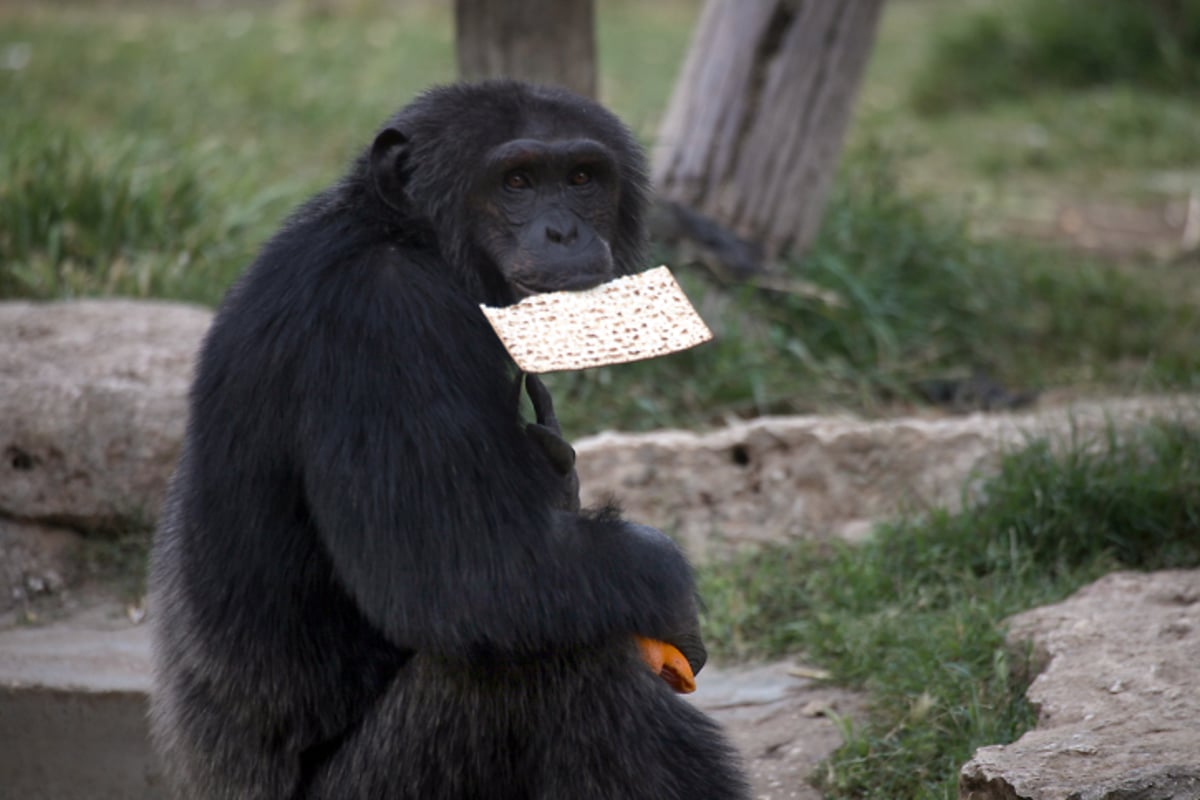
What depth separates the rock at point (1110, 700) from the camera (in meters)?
2.70

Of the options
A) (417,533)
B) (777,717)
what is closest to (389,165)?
(417,533)

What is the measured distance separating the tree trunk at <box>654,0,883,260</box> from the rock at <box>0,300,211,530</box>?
7.99 ft

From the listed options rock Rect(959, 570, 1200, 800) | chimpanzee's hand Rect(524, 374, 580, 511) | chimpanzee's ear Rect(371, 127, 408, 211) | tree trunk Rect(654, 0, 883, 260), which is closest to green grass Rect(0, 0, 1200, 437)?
tree trunk Rect(654, 0, 883, 260)

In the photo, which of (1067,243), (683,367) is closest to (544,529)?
(683,367)

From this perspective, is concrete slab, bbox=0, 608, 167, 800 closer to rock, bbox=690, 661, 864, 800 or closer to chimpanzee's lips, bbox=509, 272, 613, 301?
rock, bbox=690, 661, 864, 800

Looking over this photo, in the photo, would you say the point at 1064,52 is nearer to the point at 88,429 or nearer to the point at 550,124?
the point at 88,429

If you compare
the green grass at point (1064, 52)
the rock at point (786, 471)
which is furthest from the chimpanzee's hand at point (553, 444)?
the green grass at point (1064, 52)

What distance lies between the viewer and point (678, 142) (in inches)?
246

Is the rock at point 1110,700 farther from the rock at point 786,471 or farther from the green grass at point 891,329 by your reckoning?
the green grass at point 891,329

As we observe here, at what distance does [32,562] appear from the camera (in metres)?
4.36

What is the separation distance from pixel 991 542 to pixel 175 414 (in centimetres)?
251

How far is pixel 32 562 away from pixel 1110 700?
3.07 m

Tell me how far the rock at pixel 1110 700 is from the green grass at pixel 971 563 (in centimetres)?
23

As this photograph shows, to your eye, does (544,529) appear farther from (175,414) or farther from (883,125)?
(883,125)
